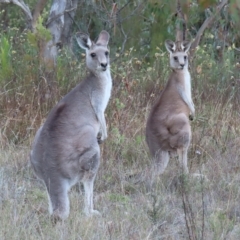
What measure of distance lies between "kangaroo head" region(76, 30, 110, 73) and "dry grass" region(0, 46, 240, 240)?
85 cm

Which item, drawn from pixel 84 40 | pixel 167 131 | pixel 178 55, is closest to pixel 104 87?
pixel 84 40

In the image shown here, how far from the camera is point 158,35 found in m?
10.8

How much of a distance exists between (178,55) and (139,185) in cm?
187

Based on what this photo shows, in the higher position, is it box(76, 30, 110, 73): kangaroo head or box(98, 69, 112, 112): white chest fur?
box(76, 30, 110, 73): kangaroo head

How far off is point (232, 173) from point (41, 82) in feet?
8.03

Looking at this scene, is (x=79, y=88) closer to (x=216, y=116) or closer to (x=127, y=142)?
(x=127, y=142)

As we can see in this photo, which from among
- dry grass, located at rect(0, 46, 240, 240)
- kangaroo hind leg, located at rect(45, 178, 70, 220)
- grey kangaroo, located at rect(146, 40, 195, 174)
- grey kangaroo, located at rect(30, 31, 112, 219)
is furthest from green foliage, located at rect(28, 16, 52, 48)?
kangaroo hind leg, located at rect(45, 178, 70, 220)

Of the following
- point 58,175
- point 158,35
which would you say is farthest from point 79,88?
point 158,35

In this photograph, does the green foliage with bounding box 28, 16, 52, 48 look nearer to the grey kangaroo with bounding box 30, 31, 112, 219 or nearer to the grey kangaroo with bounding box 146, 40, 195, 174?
the grey kangaroo with bounding box 146, 40, 195, 174

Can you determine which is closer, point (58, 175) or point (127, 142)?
point (58, 175)

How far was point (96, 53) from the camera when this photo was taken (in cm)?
636

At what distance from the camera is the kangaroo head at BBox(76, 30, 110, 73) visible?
247 inches

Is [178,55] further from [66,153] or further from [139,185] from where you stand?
[66,153]

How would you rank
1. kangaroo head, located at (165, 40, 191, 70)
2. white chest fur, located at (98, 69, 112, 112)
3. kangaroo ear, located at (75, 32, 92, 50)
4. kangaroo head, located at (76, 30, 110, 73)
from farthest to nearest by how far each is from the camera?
kangaroo head, located at (165, 40, 191, 70)
kangaroo ear, located at (75, 32, 92, 50)
kangaroo head, located at (76, 30, 110, 73)
white chest fur, located at (98, 69, 112, 112)
